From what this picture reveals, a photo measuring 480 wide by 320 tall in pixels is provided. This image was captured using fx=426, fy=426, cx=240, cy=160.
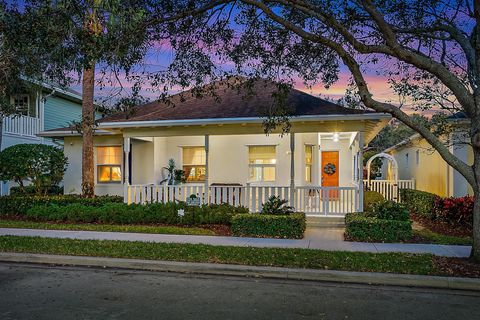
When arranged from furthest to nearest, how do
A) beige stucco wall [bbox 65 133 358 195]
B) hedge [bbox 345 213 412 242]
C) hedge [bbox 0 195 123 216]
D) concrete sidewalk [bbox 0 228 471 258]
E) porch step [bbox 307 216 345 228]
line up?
beige stucco wall [bbox 65 133 358 195] < hedge [bbox 0 195 123 216] < porch step [bbox 307 216 345 228] < hedge [bbox 345 213 412 242] < concrete sidewalk [bbox 0 228 471 258]

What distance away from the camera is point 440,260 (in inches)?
324

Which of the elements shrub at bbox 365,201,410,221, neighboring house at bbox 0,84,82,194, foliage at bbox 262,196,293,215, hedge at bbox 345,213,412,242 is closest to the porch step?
foliage at bbox 262,196,293,215

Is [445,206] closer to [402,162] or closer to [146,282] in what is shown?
[146,282]

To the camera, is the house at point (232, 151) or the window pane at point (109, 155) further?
the window pane at point (109, 155)

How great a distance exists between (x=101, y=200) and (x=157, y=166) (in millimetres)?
2909

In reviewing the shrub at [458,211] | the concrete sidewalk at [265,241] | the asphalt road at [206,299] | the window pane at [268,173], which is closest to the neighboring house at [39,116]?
the concrete sidewalk at [265,241]

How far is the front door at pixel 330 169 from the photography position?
1925 centimetres

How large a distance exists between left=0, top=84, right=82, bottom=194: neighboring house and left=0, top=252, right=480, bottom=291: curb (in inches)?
442

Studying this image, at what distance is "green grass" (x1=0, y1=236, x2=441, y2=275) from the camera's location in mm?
7852

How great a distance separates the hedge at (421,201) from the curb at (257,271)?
7.06 metres

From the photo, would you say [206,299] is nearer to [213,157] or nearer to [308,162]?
[213,157]

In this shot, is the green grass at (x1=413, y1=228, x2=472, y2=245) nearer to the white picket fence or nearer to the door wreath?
the white picket fence

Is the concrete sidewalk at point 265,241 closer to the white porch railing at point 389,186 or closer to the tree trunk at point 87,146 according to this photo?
the tree trunk at point 87,146

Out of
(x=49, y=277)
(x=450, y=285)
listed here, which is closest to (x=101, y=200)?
(x=49, y=277)
